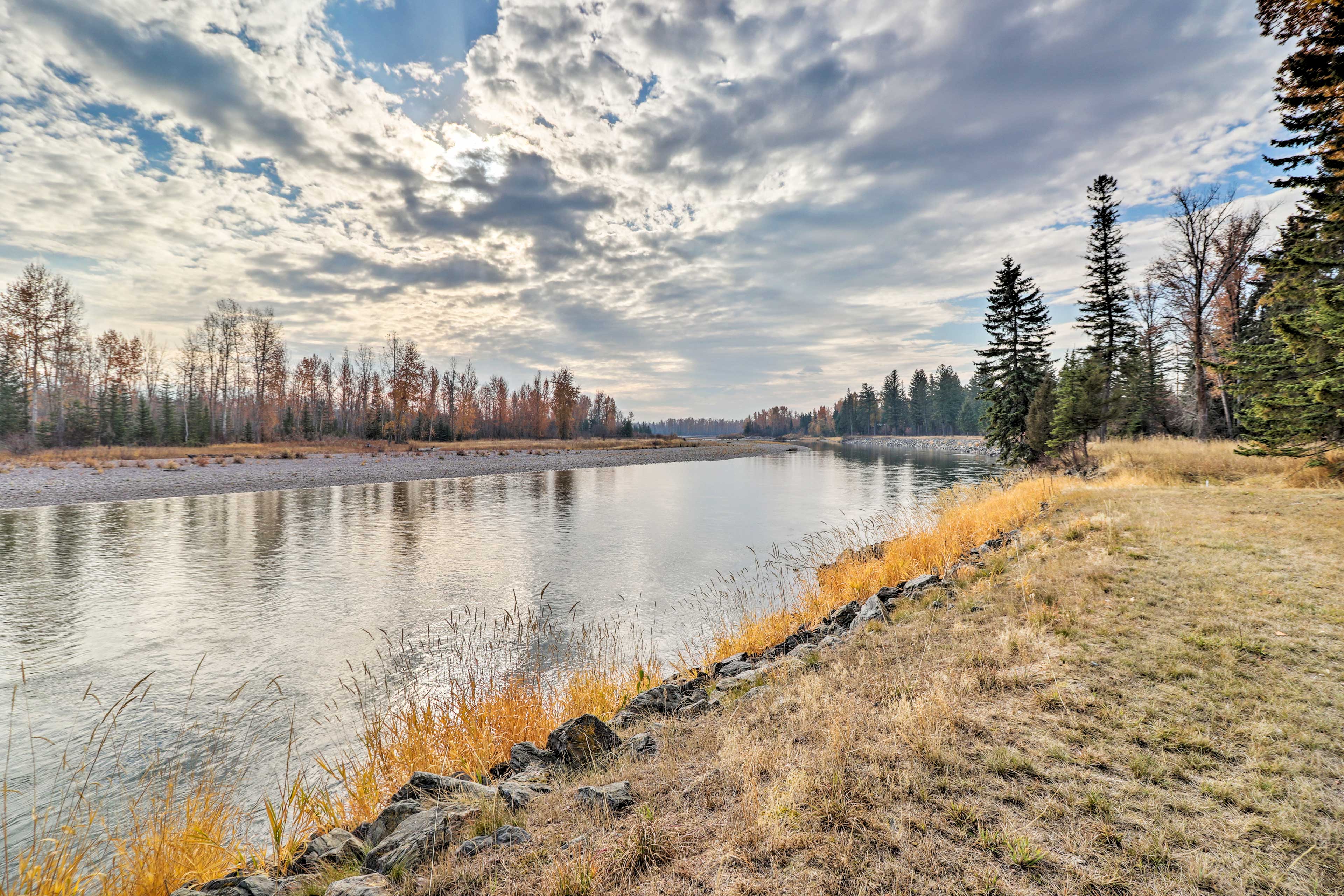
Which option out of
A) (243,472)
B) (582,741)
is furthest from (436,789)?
(243,472)

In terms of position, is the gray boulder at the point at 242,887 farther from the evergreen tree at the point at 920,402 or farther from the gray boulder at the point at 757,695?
the evergreen tree at the point at 920,402

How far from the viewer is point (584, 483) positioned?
119ft

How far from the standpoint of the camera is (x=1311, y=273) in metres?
12.6

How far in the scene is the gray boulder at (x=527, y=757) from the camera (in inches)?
192

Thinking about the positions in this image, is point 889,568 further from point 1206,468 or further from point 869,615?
point 1206,468

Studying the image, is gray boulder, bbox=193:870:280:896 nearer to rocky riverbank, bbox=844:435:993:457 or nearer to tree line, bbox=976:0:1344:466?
tree line, bbox=976:0:1344:466

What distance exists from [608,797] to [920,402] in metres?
139

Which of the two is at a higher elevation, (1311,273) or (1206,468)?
(1311,273)

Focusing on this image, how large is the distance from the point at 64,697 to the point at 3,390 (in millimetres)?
64181

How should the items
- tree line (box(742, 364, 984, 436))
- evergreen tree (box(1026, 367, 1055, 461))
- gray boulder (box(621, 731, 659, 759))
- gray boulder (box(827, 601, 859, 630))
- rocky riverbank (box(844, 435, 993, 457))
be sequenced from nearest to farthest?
A: gray boulder (box(621, 731, 659, 759))
gray boulder (box(827, 601, 859, 630))
evergreen tree (box(1026, 367, 1055, 461))
rocky riverbank (box(844, 435, 993, 457))
tree line (box(742, 364, 984, 436))

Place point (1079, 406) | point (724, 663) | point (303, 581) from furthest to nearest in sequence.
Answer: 1. point (1079, 406)
2. point (303, 581)
3. point (724, 663)

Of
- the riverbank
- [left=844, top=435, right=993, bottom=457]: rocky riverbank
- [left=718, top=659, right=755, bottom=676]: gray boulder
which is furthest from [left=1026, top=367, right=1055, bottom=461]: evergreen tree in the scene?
the riverbank

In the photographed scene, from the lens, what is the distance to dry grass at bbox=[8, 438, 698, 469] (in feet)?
118

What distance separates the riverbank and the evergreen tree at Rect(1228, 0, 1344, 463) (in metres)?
40.8
